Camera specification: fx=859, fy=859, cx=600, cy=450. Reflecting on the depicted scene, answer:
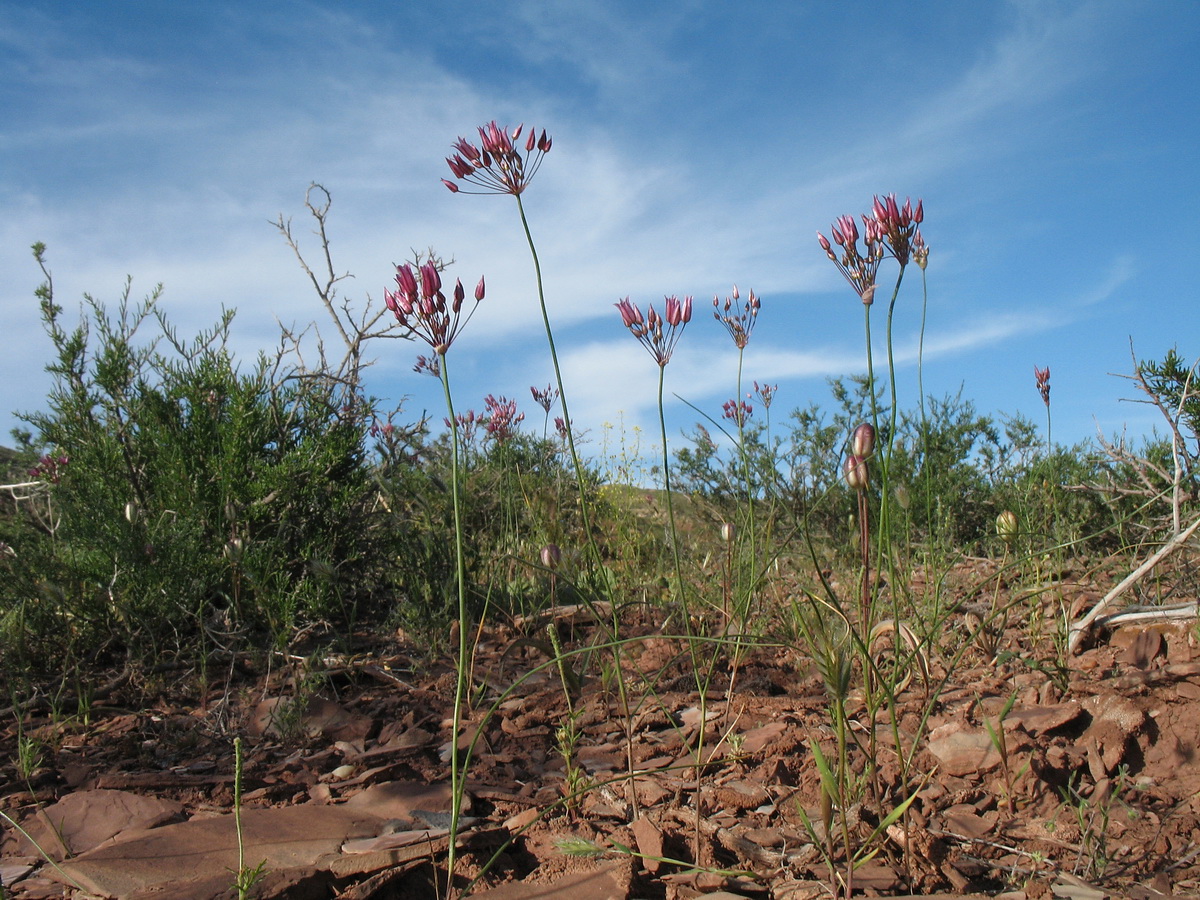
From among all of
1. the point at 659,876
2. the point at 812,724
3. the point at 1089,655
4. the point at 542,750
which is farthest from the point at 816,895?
the point at 1089,655

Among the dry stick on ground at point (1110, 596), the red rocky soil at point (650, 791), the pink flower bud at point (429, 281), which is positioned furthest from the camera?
the dry stick on ground at point (1110, 596)

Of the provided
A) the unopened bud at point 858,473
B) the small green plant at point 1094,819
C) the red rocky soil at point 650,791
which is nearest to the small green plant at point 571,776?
the red rocky soil at point 650,791

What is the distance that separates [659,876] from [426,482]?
3888 mm

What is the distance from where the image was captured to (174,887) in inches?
71.1

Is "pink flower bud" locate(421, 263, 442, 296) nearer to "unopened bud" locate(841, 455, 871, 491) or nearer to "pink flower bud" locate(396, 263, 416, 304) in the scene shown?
"pink flower bud" locate(396, 263, 416, 304)

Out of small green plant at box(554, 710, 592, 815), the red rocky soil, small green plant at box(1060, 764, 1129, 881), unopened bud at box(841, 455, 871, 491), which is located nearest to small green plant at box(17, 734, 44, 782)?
the red rocky soil

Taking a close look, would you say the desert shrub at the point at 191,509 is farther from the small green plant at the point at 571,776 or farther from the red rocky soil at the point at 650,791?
the small green plant at the point at 571,776

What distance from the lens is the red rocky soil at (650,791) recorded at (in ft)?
5.89

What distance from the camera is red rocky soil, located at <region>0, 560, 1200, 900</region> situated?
1796 millimetres

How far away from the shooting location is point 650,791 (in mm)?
2215

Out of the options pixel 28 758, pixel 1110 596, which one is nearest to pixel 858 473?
pixel 1110 596

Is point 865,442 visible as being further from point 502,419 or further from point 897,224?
point 502,419

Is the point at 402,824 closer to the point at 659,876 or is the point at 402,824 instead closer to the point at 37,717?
the point at 659,876

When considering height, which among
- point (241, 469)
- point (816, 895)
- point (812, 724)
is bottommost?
point (816, 895)
